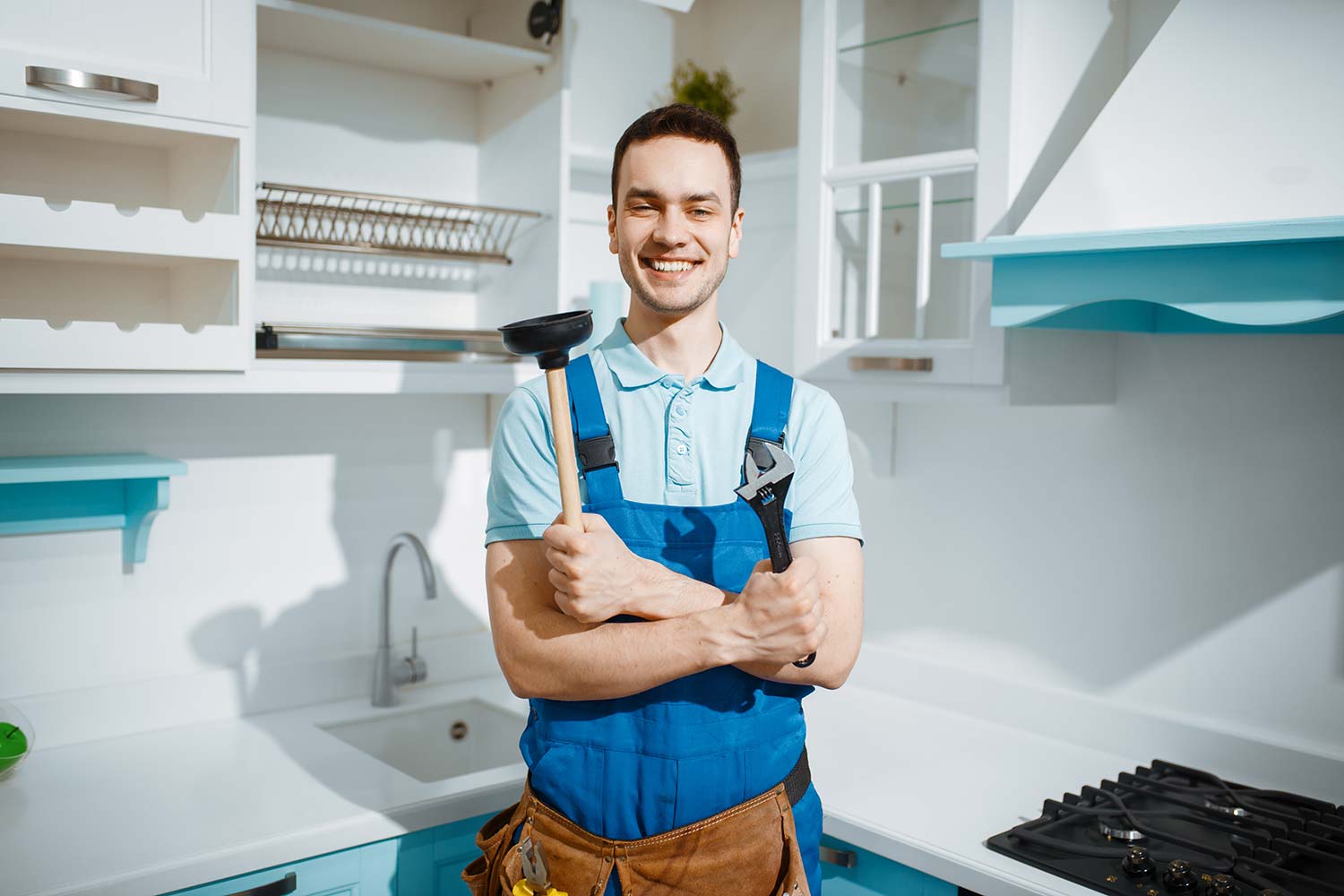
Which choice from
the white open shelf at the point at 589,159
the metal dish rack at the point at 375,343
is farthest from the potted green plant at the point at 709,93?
the metal dish rack at the point at 375,343

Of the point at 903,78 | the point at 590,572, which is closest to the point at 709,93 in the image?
the point at 903,78

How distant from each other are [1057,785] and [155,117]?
183 centimetres

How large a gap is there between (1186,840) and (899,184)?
1181 millimetres

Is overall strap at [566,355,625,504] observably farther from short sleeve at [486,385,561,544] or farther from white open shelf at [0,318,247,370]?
white open shelf at [0,318,247,370]

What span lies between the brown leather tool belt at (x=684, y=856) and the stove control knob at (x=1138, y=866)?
47cm

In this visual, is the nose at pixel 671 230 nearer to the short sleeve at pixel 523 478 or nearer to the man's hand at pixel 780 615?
the short sleeve at pixel 523 478

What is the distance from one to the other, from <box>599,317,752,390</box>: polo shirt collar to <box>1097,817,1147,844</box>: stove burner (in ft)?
2.87

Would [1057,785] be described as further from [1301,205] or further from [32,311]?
[32,311]

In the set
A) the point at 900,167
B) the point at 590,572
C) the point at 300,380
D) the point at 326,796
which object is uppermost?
the point at 900,167

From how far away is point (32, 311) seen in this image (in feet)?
6.50

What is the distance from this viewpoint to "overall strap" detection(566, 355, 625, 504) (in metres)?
1.38

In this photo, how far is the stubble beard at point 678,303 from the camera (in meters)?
1.42

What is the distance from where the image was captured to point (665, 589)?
132 cm

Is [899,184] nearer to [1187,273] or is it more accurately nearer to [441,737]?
[1187,273]
